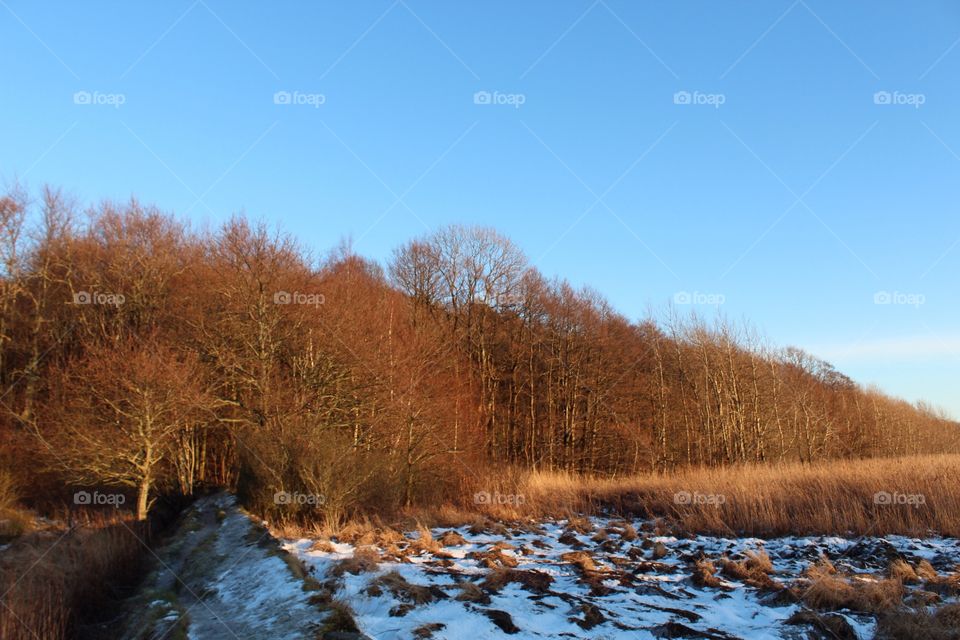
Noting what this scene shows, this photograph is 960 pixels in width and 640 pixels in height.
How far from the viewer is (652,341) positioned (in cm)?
4444

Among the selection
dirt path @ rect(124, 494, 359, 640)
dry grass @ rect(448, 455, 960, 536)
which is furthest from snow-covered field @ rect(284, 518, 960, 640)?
dry grass @ rect(448, 455, 960, 536)

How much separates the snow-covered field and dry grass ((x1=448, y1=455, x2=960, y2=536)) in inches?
39.4

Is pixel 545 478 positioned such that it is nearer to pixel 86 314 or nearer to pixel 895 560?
pixel 895 560

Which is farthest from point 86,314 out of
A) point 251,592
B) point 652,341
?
point 652,341

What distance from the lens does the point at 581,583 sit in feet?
23.5

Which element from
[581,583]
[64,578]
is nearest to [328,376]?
[64,578]

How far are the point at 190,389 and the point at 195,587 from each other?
1126 cm

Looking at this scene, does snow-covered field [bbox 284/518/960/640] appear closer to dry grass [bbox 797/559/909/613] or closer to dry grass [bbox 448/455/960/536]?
dry grass [bbox 797/559/909/613]

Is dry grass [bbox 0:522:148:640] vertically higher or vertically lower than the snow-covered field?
lower

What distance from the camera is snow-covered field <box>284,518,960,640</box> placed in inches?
215

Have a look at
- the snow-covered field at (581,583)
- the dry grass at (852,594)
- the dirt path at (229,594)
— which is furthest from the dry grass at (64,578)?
the dry grass at (852,594)

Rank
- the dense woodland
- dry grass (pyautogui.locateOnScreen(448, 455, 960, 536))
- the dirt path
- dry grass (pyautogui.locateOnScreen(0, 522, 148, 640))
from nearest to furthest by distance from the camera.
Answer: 1. the dirt path
2. dry grass (pyautogui.locateOnScreen(0, 522, 148, 640))
3. dry grass (pyautogui.locateOnScreen(448, 455, 960, 536))
4. the dense woodland

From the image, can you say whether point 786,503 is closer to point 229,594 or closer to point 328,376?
point 229,594

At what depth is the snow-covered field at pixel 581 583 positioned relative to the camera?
17.9 feet
